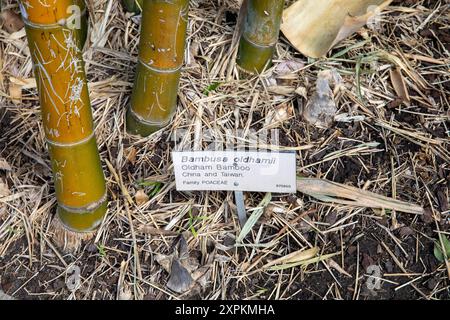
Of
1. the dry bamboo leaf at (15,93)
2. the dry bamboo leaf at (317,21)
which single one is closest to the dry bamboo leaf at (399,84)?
the dry bamboo leaf at (317,21)

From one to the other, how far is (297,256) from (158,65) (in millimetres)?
493

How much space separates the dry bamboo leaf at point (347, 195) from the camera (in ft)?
4.11

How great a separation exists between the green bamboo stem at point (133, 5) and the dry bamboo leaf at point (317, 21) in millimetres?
360

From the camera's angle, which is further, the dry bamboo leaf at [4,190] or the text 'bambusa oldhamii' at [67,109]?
the dry bamboo leaf at [4,190]

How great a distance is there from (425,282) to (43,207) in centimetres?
83

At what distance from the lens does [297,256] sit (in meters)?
1.19

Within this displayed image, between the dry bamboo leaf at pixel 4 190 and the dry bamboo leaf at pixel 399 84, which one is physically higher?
the dry bamboo leaf at pixel 399 84

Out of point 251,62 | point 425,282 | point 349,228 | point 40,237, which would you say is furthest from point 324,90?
point 40,237

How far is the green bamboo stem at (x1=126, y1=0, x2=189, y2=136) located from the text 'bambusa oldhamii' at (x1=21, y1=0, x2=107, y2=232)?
0.14 meters

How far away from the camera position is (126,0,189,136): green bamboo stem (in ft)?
3.56

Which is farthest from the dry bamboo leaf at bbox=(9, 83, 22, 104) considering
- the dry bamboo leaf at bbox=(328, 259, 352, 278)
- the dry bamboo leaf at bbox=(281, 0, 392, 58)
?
the dry bamboo leaf at bbox=(328, 259, 352, 278)

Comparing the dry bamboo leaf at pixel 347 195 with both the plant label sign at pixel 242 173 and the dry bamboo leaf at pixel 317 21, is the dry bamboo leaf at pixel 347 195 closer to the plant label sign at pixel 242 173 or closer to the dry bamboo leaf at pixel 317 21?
the plant label sign at pixel 242 173

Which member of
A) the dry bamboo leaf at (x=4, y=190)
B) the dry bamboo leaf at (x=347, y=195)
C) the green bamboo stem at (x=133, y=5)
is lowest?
the dry bamboo leaf at (x=4, y=190)

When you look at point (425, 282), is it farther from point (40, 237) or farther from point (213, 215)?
point (40, 237)
